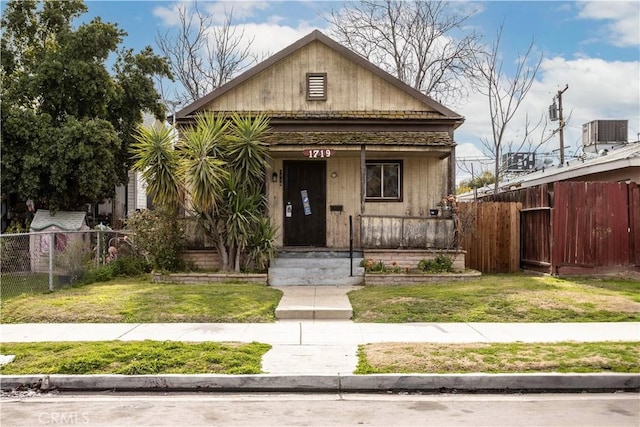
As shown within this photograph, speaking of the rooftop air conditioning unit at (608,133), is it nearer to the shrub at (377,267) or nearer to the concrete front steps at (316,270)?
the shrub at (377,267)

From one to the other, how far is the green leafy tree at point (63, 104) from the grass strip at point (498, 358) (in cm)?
1288

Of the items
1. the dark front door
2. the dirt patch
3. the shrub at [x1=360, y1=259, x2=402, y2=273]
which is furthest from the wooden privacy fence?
the dark front door

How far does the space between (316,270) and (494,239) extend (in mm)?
5422

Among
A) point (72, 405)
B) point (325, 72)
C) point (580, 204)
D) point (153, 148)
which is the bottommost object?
point (72, 405)

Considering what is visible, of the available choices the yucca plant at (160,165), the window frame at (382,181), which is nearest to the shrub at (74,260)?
the yucca plant at (160,165)

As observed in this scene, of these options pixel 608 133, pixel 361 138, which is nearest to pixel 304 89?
pixel 361 138

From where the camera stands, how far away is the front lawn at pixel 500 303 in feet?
34.9

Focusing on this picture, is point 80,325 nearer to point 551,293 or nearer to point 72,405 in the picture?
point 72,405

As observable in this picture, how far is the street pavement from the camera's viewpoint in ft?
23.0

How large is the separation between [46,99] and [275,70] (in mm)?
7264

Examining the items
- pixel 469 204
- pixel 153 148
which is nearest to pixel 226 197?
pixel 153 148

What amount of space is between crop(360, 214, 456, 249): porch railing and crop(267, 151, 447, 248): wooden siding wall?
162 cm

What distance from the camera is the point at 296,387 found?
704 centimetres

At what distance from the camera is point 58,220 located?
19219 mm
